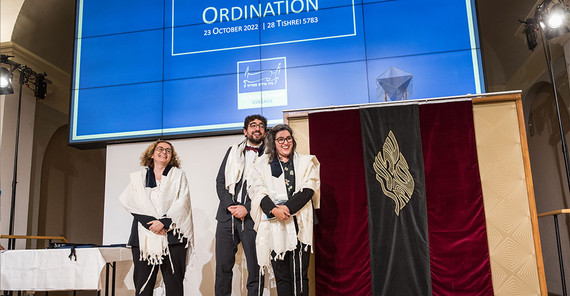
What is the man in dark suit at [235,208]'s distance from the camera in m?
3.41

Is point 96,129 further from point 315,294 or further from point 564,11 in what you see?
point 564,11

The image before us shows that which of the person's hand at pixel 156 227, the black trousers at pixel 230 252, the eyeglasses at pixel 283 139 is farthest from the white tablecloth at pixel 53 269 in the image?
the eyeglasses at pixel 283 139

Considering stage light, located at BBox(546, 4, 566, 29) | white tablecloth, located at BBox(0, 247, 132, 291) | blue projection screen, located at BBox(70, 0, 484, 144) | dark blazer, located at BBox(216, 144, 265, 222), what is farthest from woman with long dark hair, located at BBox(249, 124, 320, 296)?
stage light, located at BBox(546, 4, 566, 29)

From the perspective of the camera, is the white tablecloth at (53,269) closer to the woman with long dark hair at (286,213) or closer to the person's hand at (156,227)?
the person's hand at (156,227)

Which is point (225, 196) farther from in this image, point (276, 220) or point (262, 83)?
point (262, 83)

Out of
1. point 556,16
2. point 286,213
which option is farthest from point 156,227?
point 556,16

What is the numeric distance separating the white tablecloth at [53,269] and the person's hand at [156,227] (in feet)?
1.19

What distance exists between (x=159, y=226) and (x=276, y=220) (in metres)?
0.81

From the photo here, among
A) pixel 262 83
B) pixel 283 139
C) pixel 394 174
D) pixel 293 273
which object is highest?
pixel 262 83

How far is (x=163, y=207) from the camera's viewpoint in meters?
Answer: 3.32

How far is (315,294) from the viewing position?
3.25 m

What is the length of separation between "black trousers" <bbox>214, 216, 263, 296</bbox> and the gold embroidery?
0.99m

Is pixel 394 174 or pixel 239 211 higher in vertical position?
pixel 394 174

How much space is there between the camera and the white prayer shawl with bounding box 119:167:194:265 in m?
3.18
